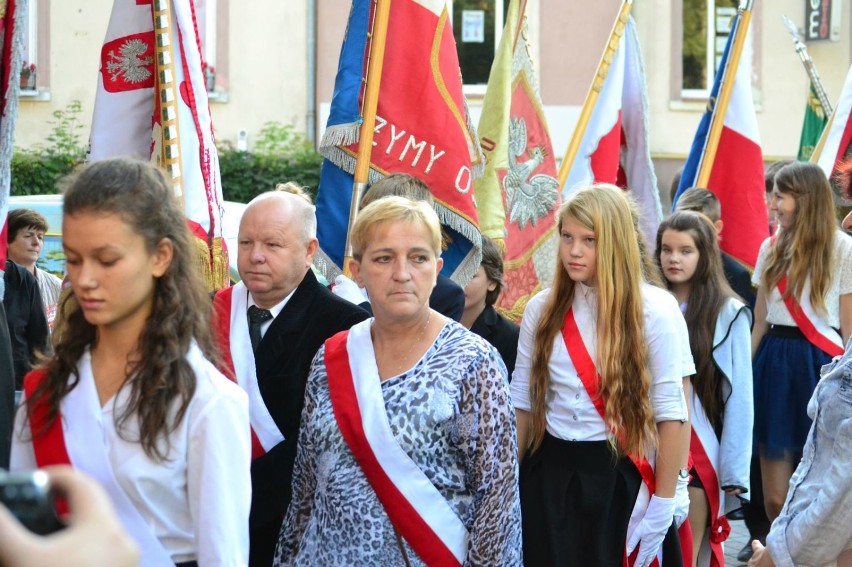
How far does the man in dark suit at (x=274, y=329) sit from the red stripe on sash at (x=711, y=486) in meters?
2.08

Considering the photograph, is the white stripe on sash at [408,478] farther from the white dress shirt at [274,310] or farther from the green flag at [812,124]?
the green flag at [812,124]

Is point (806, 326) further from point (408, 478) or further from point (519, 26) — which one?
point (408, 478)

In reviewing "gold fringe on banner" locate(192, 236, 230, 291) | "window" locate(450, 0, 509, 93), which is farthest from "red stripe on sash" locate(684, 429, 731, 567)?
"window" locate(450, 0, 509, 93)

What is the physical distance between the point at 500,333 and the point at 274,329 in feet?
5.38

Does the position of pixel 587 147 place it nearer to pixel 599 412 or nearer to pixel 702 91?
pixel 599 412

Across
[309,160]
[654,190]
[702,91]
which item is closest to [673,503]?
[654,190]

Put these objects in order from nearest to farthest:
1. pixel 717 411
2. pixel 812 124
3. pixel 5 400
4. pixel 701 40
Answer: pixel 5 400, pixel 717 411, pixel 812 124, pixel 701 40

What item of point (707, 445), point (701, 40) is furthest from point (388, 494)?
point (701, 40)

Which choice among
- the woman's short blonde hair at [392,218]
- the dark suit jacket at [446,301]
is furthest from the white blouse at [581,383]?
the woman's short blonde hair at [392,218]

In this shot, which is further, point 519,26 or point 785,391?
point 519,26

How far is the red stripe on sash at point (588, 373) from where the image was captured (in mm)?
4176

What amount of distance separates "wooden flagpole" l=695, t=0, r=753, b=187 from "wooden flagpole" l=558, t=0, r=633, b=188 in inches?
31.0

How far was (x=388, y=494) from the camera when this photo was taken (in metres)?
3.36

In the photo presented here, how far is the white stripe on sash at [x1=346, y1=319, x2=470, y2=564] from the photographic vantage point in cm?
335
